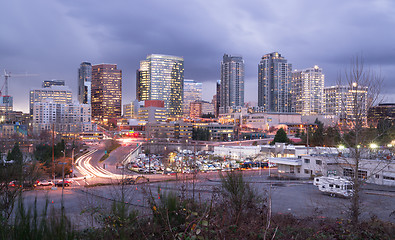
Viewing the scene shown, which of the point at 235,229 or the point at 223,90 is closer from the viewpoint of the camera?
the point at 235,229

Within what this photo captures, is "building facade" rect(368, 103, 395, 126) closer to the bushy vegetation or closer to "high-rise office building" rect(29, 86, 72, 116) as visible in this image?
the bushy vegetation

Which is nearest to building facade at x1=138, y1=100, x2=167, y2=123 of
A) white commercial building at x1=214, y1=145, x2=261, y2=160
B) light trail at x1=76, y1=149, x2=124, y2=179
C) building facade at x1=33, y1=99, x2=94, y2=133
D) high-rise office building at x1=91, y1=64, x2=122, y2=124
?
building facade at x1=33, y1=99, x2=94, y2=133

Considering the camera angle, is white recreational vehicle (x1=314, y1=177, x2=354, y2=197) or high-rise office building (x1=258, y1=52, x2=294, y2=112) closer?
white recreational vehicle (x1=314, y1=177, x2=354, y2=197)

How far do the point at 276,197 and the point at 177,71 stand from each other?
14395 cm

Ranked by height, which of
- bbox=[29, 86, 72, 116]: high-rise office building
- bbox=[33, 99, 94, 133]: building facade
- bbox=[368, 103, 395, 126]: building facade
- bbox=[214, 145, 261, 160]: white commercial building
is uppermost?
bbox=[29, 86, 72, 116]: high-rise office building

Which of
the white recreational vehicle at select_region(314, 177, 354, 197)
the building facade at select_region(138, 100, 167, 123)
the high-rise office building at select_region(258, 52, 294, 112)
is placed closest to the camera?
the white recreational vehicle at select_region(314, 177, 354, 197)

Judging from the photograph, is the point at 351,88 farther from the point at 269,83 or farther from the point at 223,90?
the point at 223,90

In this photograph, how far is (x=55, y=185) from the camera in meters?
20.2

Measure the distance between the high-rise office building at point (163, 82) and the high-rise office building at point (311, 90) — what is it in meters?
60.1

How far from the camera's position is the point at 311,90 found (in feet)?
406

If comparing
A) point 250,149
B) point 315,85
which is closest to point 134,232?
point 250,149

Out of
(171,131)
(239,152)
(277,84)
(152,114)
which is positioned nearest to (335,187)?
(239,152)

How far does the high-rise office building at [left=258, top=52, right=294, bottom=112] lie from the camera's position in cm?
14075

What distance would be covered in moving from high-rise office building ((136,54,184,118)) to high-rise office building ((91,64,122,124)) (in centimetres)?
2155
